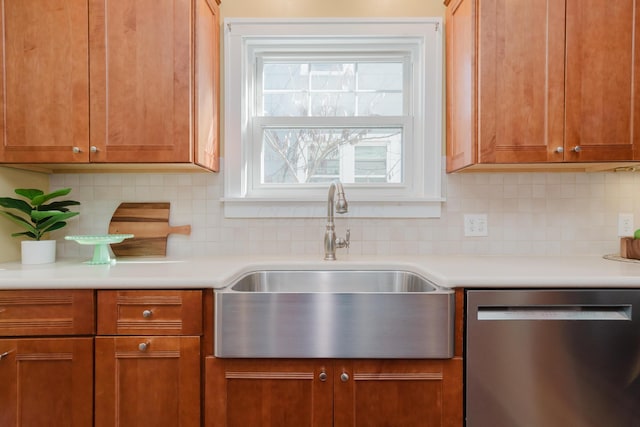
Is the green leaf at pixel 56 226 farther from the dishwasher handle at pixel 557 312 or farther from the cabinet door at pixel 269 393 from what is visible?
the dishwasher handle at pixel 557 312

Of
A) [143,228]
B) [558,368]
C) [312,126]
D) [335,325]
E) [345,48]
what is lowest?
[558,368]

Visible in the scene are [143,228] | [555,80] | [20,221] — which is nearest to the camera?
[555,80]

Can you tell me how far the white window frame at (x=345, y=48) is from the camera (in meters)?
1.98

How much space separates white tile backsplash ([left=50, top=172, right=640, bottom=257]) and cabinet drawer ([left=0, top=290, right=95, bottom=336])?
70 centimetres

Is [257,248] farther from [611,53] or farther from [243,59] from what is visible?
[611,53]

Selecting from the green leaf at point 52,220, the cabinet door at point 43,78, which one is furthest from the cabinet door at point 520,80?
the green leaf at point 52,220

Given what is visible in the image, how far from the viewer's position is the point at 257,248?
2.01m

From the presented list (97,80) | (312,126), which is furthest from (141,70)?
(312,126)

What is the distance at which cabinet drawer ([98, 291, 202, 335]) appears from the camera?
1316 millimetres

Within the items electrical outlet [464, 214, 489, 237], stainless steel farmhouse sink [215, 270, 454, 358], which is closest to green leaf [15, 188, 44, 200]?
stainless steel farmhouse sink [215, 270, 454, 358]

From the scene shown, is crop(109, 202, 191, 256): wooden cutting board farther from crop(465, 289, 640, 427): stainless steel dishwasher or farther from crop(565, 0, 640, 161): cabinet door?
crop(565, 0, 640, 161): cabinet door

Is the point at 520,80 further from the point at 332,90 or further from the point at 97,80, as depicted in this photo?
the point at 97,80

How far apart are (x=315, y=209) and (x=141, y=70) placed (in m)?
1.03

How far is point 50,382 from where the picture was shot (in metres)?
1.30
